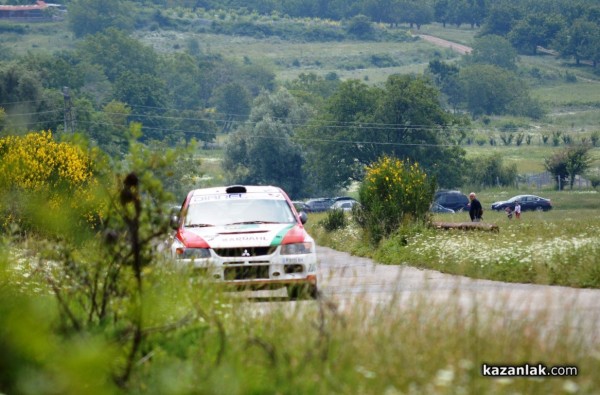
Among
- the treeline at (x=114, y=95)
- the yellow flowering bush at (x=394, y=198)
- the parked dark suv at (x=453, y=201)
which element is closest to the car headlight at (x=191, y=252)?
the yellow flowering bush at (x=394, y=198)

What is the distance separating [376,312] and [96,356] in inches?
177

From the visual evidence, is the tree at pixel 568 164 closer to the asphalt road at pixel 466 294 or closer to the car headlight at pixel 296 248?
the asphalt road at pixel 466 294

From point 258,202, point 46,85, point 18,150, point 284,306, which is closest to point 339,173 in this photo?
point 46,85

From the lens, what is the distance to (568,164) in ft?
337

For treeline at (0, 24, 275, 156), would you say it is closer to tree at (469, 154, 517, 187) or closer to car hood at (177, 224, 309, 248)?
tree at (469, 154, 517, 187)

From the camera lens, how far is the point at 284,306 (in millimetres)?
10719

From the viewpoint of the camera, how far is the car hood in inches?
642

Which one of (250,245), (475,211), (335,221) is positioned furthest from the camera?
(335,221)

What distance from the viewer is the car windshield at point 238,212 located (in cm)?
1758

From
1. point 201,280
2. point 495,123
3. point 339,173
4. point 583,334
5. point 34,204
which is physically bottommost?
point 495,123

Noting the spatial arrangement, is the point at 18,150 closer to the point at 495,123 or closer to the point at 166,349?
the point at 166,349

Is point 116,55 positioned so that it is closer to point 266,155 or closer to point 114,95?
point 114,95

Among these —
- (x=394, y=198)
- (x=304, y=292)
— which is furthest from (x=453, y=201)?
(x=304, y=292)

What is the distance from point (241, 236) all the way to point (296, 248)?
0.71m
